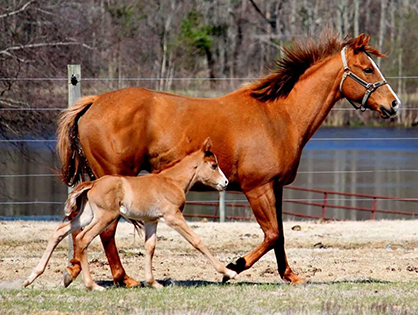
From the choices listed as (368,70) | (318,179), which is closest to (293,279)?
(368,70)

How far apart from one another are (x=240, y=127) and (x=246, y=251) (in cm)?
357

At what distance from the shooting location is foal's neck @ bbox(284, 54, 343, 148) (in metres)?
8.71

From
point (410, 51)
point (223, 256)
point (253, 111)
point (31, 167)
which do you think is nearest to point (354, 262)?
point (223, 256)

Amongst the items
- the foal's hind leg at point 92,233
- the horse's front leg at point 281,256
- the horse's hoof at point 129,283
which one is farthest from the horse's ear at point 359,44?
the horse's hoof at point 129,283

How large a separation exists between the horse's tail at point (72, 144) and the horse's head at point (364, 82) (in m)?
2.52

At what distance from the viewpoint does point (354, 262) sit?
34.3 feet

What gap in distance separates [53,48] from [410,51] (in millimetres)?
27232

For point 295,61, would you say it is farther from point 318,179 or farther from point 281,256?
point 318,179

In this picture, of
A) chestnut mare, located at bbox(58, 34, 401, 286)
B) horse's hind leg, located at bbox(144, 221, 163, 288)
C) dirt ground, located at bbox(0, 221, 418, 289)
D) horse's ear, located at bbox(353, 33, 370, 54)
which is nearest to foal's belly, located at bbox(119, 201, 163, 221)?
horse's hind leg, located at bbox(144, 221, 163, 288)

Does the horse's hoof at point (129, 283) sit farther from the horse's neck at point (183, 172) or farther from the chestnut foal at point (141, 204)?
the horse's neck at point (183, 172)

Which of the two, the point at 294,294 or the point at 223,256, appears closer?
the point at 294,294

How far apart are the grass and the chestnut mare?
2.05 feet

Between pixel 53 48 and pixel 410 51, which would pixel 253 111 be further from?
pixel 410 51

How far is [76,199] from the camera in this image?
7711mm
